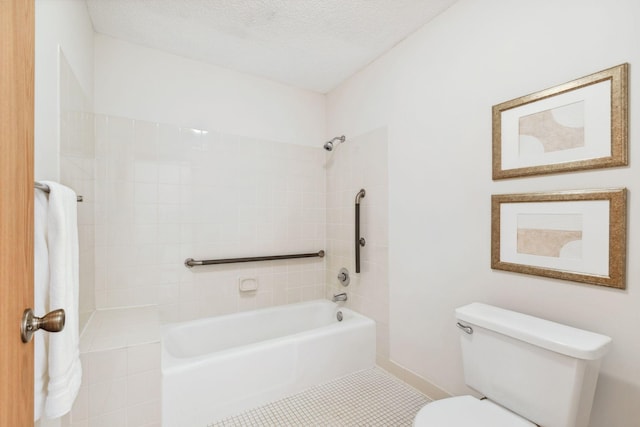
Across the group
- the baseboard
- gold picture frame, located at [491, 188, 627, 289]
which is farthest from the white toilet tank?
the baseboard

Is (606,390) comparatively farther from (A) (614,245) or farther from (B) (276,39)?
(B) (276,39)

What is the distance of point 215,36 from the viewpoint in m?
2.02

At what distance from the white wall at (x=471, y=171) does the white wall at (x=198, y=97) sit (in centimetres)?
62

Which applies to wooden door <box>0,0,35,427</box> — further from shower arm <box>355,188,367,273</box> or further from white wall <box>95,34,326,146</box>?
A: shower arm <box>355,188,367,273</box>

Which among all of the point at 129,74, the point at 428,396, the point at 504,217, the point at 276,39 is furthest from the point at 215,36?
the point at 428,396

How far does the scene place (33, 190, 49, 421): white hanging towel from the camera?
2.69 feet

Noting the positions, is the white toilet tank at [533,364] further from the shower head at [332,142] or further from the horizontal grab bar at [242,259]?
the shower head at [332,142]

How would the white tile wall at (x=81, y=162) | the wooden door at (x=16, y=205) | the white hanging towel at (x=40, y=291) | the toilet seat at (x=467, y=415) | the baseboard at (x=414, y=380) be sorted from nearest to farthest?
the wooden door at (x=16, y=205) < the white hanging towel at (x=40, y=291) < the toilet seat at (x=467, y=415) < the white tile wall at (x=81, y=162) < the baseboard at (x=414, y=380)

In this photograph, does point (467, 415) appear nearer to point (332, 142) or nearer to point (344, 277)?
point (344, 277)

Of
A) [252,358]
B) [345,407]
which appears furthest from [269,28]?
[345,407]

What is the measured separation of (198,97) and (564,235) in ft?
8.10

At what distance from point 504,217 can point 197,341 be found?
2.17 m

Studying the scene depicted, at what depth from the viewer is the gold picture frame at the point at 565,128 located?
113 cm

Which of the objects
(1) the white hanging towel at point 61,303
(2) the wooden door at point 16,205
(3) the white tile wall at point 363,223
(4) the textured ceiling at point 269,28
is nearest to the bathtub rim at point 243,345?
(3) the white tile wall at point 363,223
